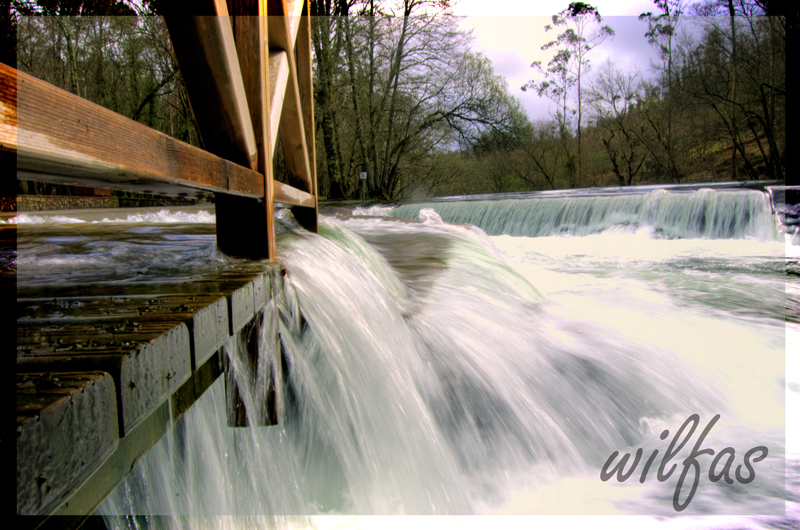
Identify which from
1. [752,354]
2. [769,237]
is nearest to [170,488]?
[752,354]

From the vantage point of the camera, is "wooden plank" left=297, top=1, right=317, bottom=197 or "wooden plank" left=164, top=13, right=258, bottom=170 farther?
"wooden plank" left=297, top=1, right=317, bottom=197

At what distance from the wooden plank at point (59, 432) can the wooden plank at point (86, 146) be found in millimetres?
339

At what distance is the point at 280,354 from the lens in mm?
2006

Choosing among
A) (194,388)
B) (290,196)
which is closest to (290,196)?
(290,196)

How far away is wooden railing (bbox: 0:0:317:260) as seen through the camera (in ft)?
2.40

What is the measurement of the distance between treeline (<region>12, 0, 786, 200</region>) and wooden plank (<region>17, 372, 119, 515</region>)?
17048mm

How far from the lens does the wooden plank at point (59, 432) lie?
54cm

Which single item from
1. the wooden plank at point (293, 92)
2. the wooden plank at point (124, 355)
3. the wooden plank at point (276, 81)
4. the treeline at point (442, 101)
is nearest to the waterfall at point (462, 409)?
the wooden plank at point (293, 92)

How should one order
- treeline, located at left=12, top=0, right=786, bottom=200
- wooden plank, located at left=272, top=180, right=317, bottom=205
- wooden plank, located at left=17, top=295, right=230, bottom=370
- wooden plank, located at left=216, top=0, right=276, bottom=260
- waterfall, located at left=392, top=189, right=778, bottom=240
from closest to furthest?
1. wooden plank, located at left=17, top=295, right=230, bottom=370
2. wooden plank, located at left=216, top=0, right=276, bottom=260
3. wooden plank, located at left=272, top=180, right=317, bottom=205
4. waterfall, located at left=392, top=189, right=778, bottom=240
5. treeline, located at left=12, top=0, right=786, bottom=200

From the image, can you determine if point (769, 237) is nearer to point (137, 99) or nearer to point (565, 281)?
point (565, 281)

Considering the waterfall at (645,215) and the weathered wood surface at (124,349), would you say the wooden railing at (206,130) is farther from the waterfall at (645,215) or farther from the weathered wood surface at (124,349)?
the waterfall at (645,215)

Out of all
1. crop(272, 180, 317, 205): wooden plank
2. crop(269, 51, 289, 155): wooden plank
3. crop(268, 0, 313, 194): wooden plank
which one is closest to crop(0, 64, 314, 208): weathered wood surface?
crop(272, 180, 317, 205): wooden plank

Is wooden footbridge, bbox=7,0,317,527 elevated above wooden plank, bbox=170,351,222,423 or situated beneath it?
elevated above

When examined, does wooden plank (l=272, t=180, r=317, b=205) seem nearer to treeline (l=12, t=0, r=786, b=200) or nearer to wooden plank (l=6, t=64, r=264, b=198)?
wooden plank (l=6, t=64, r=264, b=198)
